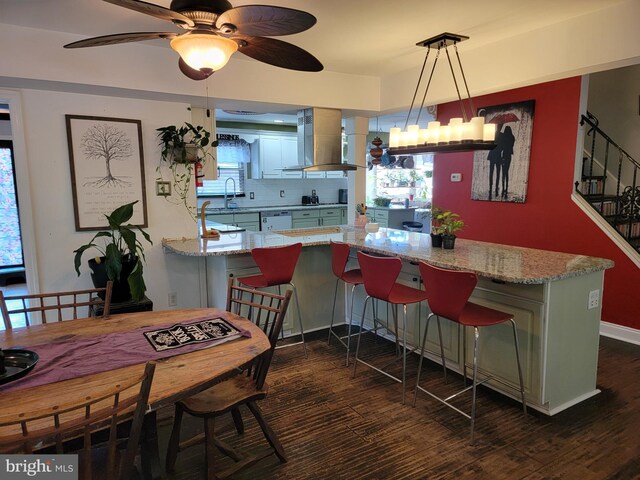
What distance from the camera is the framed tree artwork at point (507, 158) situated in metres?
4.23

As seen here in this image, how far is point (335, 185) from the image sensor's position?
8.58 metres

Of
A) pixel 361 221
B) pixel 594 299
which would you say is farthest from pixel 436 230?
pixel 361 221

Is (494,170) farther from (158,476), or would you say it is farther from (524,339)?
(158,476)

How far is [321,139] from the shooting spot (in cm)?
442

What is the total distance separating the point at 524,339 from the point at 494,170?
2521mm

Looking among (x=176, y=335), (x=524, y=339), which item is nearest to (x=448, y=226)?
(x=524, y=339)

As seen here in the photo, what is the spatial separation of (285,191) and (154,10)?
6.25m

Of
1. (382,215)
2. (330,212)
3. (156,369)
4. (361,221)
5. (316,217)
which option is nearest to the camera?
(156,369)

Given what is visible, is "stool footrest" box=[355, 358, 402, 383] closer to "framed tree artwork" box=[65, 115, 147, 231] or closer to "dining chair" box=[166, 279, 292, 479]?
"dining chair" box=[166, 279, 292, 479]

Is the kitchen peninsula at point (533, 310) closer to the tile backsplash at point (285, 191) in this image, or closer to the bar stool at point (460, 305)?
the bar stool at point (460, 305)

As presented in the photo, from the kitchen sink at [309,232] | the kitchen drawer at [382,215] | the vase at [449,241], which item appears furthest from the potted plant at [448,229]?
the kitchen drawer at [382,215]

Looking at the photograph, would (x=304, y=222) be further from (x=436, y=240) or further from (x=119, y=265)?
(x=119, y=265)

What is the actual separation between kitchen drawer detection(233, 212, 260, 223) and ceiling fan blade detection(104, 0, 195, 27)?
193 inches

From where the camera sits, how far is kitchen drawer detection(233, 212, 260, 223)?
6.67 metres
